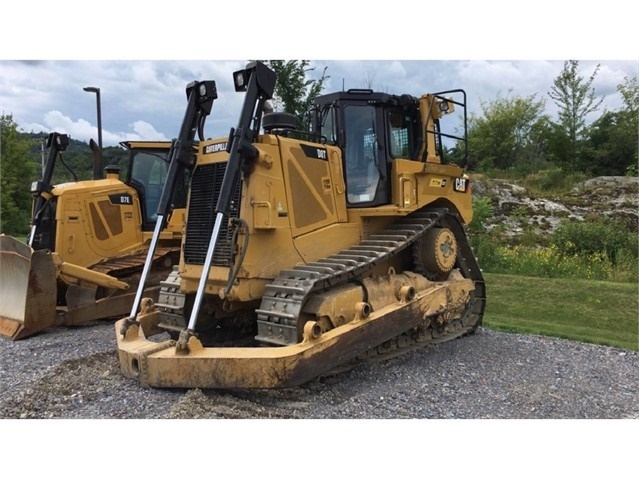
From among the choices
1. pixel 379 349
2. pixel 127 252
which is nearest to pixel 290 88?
pixel 127 252

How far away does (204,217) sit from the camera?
5668 mm

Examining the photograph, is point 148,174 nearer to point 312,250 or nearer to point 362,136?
point 362,136

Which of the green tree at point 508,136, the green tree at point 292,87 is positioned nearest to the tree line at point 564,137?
the green tree at point 508,136

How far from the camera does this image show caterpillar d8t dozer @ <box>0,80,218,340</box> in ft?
25.7

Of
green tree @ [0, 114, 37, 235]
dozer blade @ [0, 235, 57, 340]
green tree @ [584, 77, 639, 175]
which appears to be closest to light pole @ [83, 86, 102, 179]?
dozer blade @ [0, 235, 57, 340]

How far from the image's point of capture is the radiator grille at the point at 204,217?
5395 millimetres

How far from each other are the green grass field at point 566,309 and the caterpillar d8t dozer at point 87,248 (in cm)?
600

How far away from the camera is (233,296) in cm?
524

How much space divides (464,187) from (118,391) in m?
5.30

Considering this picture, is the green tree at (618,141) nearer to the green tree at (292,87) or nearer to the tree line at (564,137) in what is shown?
the tree line at (564,137)

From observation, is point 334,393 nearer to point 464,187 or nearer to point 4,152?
point 464,187

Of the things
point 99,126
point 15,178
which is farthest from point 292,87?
point 15,178

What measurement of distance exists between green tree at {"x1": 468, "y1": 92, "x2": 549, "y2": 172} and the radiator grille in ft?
89.6

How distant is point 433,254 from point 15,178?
24.3 meters
